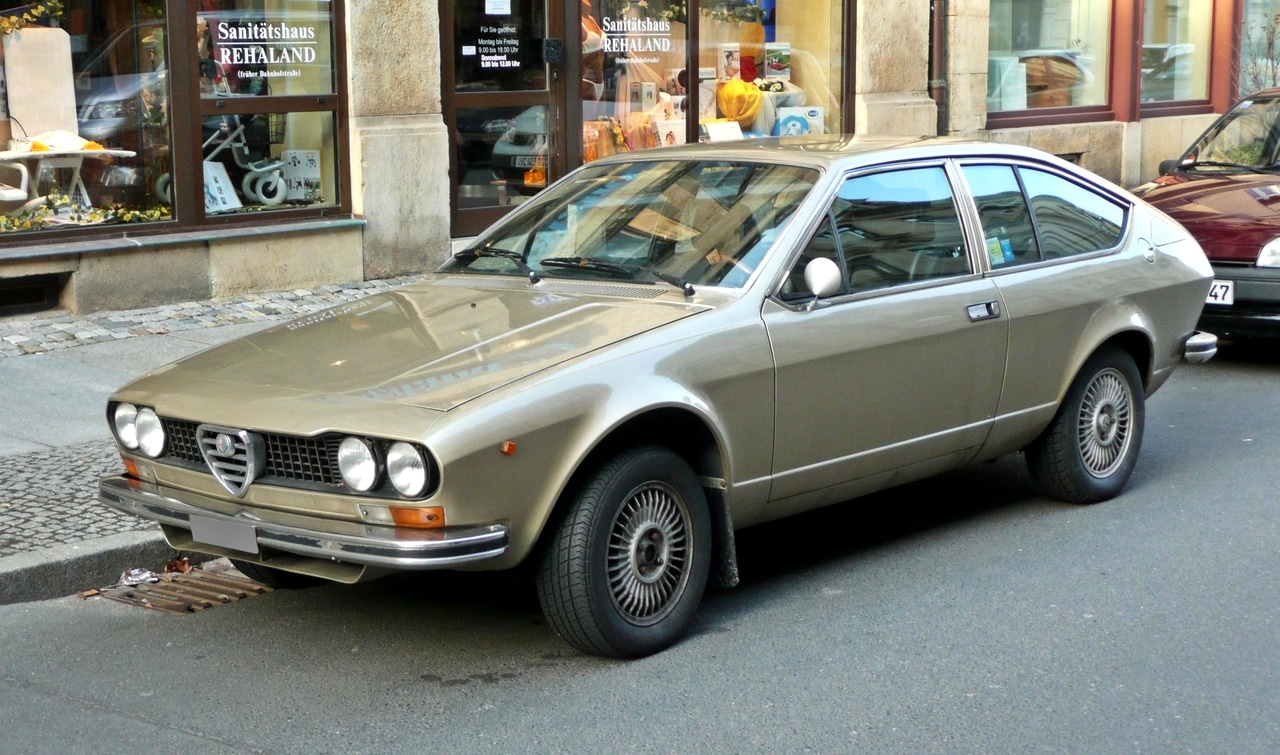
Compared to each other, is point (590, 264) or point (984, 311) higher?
point (590, 264)

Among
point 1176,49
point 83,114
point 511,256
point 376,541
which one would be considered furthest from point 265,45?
point 1176,49

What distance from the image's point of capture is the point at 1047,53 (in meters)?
18.6

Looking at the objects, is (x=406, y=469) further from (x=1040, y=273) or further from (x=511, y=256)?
(x=1040, y=273)

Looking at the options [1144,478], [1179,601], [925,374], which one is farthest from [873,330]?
[1144,478]

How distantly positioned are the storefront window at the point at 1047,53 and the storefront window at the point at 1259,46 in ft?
6.69

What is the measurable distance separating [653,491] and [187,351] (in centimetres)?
543

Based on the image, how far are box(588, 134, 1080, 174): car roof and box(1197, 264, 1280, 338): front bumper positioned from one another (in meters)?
3.35

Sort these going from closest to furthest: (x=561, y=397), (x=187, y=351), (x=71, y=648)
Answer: (x=561, y=397) < (x=71, y=648) < (x=187, y=351)

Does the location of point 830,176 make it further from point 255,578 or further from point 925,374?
point 255,578

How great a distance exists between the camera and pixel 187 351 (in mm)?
9461

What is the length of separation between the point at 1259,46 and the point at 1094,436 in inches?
633

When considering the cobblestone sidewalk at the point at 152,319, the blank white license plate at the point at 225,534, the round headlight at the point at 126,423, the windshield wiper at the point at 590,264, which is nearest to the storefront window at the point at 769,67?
the cobblestone sidewalk at the point at 152,319

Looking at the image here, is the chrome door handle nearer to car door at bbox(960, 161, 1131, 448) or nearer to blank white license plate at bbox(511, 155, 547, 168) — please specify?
car door at bbox(960, 161, 1131, 448)

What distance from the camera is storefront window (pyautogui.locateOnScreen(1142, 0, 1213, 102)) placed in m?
19.8
